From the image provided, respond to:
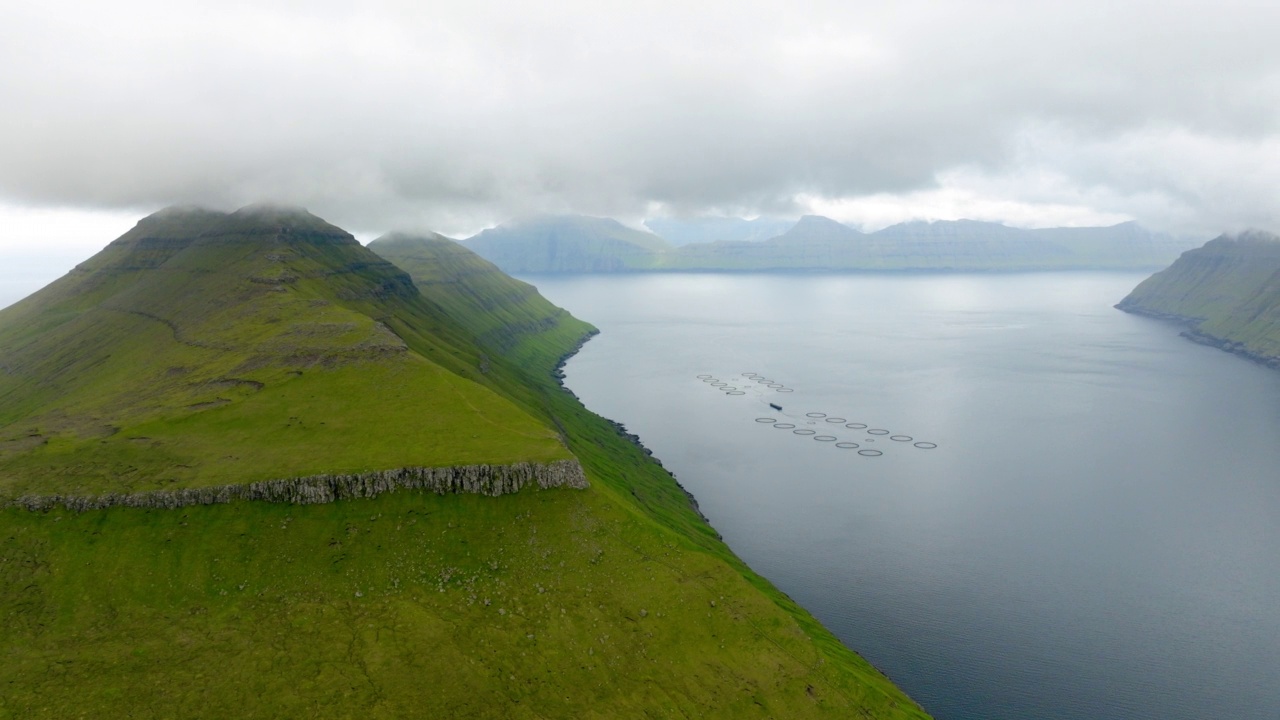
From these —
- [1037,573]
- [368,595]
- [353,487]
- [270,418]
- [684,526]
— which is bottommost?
[1037,573]

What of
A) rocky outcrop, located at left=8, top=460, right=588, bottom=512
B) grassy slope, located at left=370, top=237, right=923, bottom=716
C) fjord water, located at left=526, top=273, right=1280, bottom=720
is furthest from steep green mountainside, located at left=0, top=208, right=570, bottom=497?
fjord water, located at left=526, top=273, right=1280, bottom=720

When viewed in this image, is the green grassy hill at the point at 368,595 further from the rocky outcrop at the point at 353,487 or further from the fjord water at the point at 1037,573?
the fjord water at the point at 1037,573

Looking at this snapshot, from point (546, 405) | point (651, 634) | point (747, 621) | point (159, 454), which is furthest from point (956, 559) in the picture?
point (159, 454)

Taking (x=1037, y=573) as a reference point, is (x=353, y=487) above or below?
above

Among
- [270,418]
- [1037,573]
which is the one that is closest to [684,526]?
[1037,573]

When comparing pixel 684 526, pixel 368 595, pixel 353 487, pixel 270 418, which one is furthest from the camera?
pixel 684 526

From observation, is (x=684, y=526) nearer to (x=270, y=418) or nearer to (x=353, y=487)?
(x=353, y=487)

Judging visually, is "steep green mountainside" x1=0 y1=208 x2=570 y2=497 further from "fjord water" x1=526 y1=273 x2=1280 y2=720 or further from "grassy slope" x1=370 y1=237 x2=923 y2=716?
"fjord water" x1=526 y1=273 x2=1280 y2=720

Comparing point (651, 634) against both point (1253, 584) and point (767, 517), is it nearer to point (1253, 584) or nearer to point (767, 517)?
point (767, 517)
